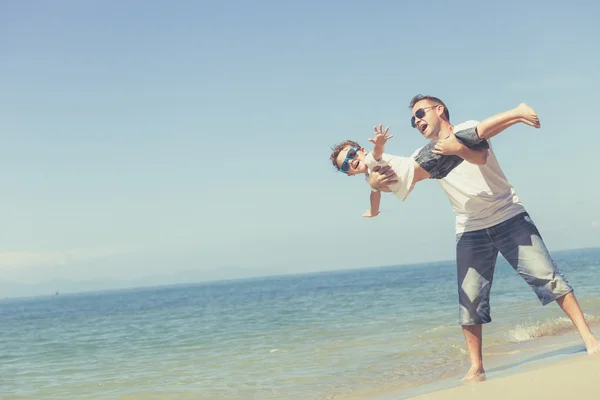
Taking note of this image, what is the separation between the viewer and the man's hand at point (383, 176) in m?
3.65

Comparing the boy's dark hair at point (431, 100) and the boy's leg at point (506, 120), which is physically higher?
the boy's dark hair at point (431, 100)

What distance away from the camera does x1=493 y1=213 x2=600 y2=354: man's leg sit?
4336 mm

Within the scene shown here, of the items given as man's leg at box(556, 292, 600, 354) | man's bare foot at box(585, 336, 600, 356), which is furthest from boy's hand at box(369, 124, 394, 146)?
man's bare foot at box(585, 336, 600, 356)

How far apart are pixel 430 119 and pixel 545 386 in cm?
188

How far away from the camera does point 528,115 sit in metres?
3.37

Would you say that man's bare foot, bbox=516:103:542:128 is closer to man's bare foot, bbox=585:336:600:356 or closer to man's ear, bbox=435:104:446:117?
man's ear, bbox=435:104:446:117

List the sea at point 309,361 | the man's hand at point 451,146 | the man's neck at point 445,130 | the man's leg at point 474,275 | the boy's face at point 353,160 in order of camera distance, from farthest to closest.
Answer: the sea at point 309,361, the man's leg at point 474,275, the man's neck at point 445,130, the boy's face at point 353,160, the man's hand at point 451,146

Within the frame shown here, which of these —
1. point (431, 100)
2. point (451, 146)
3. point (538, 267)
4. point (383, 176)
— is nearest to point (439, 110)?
point (431, 100)

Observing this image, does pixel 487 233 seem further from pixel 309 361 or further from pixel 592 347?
pixel 309 361

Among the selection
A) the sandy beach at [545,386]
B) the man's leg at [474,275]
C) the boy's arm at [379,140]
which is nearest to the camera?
the sandy beach at [545,386]

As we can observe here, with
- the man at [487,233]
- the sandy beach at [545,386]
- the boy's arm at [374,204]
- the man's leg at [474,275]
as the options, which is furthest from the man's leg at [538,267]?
the boy's arm at [374,204]

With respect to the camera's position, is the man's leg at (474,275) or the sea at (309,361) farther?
the sea at (309,361)

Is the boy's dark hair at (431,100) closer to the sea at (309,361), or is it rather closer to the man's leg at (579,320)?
the man's leg at (579,320)

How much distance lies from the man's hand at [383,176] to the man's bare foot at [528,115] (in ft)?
2.58
